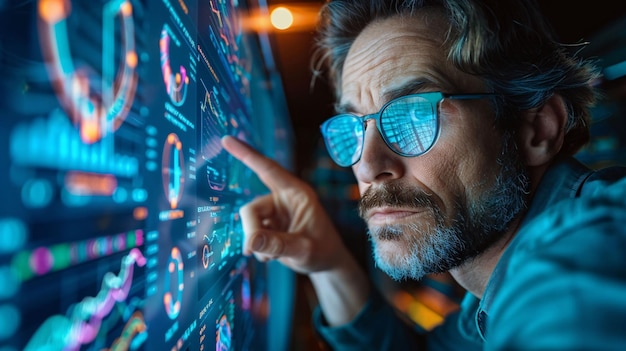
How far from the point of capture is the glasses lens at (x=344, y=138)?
110cm

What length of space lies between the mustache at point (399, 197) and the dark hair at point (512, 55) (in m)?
0.29

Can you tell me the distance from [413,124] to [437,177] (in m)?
0.14

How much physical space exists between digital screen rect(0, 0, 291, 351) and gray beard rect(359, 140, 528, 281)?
0.46m

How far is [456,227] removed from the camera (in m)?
0.94

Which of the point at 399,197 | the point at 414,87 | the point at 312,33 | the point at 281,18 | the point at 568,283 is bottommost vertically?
the point at 568,283

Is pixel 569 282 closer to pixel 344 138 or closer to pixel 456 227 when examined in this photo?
pixel 456 227

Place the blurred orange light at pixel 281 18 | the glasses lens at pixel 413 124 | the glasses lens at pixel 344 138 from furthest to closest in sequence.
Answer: the blurred orange light at pixel 281 18, the glasses lens at pixel 344 138, the glasses lens at pixel 413 124

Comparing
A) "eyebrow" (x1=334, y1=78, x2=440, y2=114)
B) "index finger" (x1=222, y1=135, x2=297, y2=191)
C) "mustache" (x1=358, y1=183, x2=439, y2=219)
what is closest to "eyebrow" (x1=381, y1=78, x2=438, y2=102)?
"eyebrow" (x1=334, y1=78, x2=440, y2=114)

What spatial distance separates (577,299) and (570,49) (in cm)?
112

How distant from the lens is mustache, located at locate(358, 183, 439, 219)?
94 cm

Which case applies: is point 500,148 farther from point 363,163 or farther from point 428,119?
point 363,163

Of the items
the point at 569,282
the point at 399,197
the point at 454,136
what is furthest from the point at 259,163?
the point at 569,282

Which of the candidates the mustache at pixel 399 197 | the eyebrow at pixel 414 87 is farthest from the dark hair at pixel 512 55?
the mustache at pixel 399 197

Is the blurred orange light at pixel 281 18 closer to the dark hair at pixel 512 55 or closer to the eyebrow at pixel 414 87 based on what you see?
the dark hair at pixel 512 55
